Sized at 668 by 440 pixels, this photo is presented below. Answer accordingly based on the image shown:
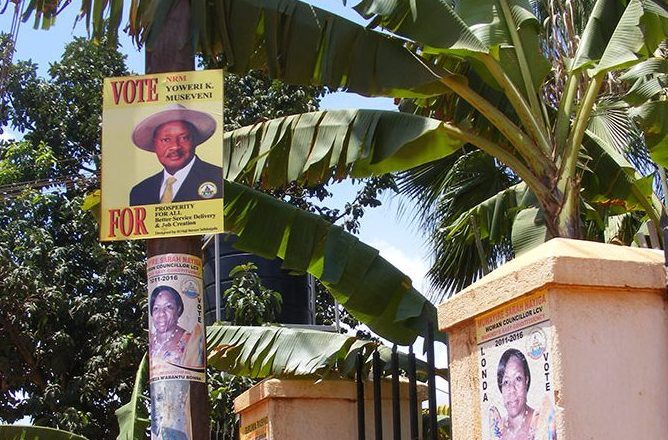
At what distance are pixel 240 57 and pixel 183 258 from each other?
2.77 meters

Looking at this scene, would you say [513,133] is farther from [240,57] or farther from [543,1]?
[543,1]

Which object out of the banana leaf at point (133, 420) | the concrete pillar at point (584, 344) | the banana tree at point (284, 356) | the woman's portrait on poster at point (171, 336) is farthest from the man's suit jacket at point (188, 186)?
the banana leaf at point (133, 420)

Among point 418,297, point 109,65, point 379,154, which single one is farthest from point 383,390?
point 109,65

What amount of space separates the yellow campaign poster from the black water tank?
9845 mm

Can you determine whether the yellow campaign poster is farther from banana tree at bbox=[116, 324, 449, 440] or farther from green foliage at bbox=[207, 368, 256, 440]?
green foliage at bbox=[207, 368, 256, 440]

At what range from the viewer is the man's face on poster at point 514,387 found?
4.46 meters

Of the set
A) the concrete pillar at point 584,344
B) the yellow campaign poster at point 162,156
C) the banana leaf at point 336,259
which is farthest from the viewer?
the banana leaf at point 336,259

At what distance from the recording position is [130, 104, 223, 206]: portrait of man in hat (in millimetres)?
5648

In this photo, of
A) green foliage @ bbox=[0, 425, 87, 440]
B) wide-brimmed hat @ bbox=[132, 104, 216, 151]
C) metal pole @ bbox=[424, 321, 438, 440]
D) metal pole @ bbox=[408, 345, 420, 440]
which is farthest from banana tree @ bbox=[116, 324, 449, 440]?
wide-brimmed hat @ bbox=[132, 104, 216, 151]

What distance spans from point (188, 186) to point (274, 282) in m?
10.6

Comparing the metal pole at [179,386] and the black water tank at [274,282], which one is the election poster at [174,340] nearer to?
the metal pole at [179,386]

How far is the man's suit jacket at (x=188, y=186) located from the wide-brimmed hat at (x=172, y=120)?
164 millimetres

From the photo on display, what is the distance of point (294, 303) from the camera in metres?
16.3

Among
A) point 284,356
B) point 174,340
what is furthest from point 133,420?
point 174,340
